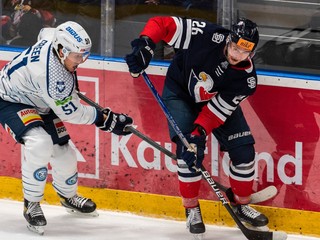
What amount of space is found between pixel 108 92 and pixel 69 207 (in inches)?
23.8

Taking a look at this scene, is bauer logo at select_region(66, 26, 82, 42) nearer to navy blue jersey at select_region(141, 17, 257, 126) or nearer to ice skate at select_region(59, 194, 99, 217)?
navy blue jersey at select_region(141, 17, 257, 126)

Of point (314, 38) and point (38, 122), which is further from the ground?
point (314, 38)

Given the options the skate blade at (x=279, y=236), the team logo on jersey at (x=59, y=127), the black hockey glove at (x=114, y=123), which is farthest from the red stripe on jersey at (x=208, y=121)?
the team logo on jersey at (x=59, y=127)

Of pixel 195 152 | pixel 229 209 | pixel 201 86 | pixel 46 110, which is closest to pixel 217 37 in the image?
pixel 201 86

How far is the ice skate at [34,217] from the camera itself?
5.27 metres

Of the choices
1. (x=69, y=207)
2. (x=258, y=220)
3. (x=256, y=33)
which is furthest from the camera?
(x=69, y=207)

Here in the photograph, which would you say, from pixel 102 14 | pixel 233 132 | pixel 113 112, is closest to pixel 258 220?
pixel 233 132

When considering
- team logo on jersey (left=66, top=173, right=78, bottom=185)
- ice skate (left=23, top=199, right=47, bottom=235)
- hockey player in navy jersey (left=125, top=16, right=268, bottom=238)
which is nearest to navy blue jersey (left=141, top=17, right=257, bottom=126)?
hockey player in navy jersey (left=125, top=16, right=268, bottom=238)

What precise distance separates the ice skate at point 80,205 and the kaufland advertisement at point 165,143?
17 cm

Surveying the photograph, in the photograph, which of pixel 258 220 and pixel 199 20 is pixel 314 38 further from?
→ pixel 258 220

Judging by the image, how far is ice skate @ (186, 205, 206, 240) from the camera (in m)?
5.19

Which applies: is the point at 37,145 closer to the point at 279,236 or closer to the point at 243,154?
the point at 243,154

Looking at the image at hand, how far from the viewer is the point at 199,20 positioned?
5.26 m

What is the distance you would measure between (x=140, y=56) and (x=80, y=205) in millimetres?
940
